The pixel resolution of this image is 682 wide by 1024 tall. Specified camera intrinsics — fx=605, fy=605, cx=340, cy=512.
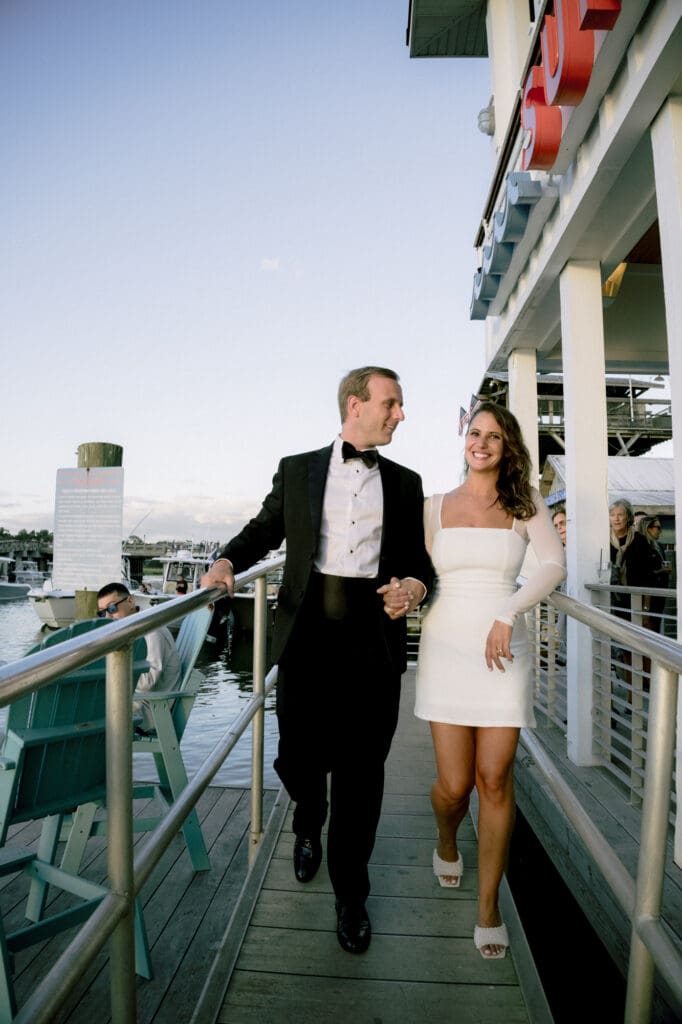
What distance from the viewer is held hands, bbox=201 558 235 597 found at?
1.85 metres

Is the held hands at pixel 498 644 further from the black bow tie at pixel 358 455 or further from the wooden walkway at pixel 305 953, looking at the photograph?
the wooden walkway at pixel 305 953

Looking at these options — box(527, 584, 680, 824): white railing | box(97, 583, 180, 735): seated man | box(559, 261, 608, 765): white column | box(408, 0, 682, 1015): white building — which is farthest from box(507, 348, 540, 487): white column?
box(97, 583, 180, 735): seated man

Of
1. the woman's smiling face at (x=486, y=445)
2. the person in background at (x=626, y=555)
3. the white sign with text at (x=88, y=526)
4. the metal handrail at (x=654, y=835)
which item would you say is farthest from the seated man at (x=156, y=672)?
the person in background at (x=626, y=555)

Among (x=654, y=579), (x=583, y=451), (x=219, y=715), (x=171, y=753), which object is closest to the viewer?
(x=171, y=753)

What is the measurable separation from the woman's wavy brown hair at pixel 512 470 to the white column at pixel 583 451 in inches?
86.0

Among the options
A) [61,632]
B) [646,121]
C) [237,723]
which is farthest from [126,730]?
[646,121]

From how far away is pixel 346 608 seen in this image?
206cm

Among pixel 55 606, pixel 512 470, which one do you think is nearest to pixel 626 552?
pixel 512 470

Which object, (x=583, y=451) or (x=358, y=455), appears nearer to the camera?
(x=358, y=455)

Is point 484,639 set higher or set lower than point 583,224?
lower

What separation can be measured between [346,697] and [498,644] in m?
0.54

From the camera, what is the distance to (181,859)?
9.99 feet

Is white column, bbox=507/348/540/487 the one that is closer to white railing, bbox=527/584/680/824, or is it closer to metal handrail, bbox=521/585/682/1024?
white railing, bbox=527/584/680/824

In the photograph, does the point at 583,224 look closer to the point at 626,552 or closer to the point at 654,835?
the point at 626,552
